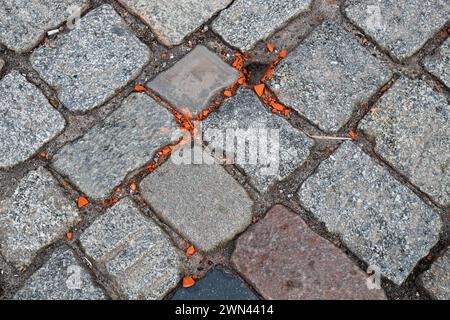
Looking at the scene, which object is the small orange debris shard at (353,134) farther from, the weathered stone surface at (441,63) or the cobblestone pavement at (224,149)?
the weathered stone surface at (441,63)

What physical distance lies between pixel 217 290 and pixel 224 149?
525mm

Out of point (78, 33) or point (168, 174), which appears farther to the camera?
point (78, 33)

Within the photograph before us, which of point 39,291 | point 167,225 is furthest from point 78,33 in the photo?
point 39,291

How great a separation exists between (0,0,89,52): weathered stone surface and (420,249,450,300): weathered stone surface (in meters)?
1.73

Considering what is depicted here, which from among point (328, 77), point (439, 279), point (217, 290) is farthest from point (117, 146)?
point (439, 279)

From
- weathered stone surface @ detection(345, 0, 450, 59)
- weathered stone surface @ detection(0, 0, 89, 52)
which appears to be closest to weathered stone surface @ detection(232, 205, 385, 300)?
weathered stone surface @ detection(345, 0, 450, 59)

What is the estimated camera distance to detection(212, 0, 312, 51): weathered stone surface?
2143 mm

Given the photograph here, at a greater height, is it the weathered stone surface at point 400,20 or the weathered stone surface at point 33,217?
the weathered stone surface at point 400,20

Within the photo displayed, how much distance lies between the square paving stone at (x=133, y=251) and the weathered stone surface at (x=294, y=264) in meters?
0.25

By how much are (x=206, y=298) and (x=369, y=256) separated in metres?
0.61

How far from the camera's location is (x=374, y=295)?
6.02 ft

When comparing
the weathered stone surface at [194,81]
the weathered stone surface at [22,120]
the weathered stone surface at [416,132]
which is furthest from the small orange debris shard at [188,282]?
the weathered stone surface at [416,132]

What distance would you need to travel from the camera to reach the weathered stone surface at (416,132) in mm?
1974
